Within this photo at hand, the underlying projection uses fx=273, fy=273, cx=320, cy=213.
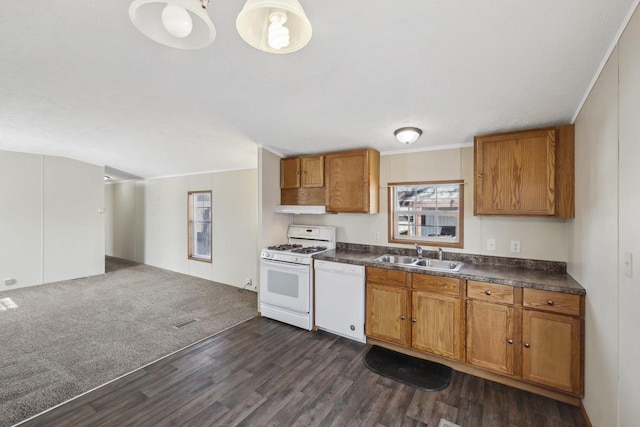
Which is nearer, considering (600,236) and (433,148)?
(600,236)

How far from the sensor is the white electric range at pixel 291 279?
10.8 feet

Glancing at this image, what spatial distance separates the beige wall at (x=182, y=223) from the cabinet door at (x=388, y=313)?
251 centimetres

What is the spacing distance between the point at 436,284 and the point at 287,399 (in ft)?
5.29

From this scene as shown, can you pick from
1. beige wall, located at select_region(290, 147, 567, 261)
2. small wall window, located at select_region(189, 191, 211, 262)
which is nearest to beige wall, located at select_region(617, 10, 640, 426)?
beige wall, located at select_region(290, 147, 567, 261)

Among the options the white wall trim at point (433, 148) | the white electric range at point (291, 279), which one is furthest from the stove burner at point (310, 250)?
the white wall trim at point (433, 148)

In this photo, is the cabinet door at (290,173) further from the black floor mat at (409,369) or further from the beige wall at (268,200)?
the black floor mat at (409,369)

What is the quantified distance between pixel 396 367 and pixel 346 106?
2.46 meters

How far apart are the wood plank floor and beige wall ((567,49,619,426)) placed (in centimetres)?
48

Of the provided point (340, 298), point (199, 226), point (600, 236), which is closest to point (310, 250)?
point (340, 298)

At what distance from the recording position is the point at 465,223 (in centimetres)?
300

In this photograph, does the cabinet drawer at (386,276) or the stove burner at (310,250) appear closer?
the cabinet drawer at (386,276)

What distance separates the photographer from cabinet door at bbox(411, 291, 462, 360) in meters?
2.46

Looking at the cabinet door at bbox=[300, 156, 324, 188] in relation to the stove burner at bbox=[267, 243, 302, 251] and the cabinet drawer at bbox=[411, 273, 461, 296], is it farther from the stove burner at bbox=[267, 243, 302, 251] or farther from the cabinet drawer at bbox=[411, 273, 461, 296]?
the cabinet drawer at bbox=[411, 273, 461, 296]

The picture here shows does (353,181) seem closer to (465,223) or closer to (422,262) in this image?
(422,262)
